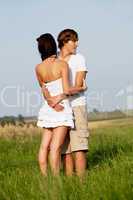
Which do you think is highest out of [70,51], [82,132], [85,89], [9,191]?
[70,51]

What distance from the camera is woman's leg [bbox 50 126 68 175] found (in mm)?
6902

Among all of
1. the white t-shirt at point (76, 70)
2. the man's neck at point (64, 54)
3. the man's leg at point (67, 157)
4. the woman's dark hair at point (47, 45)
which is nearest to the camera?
the woman's dark hair at point (47, 45)

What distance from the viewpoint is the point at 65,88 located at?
685cm

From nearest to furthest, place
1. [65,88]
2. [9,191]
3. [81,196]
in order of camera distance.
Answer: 1. [81,196]
2. [9,191]
3. [65,88]

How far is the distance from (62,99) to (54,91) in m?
0.15

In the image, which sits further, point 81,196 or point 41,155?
point 41,155

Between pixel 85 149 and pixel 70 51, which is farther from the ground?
pixel 70 51

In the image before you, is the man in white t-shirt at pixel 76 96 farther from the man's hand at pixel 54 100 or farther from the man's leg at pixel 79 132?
the man's hand at pixel 54 100

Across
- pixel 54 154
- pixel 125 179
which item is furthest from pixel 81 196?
pixel 54 154

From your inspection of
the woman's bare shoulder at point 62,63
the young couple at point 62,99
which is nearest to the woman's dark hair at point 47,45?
the young couple at point 62,99

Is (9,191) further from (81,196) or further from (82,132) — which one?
(82,132)

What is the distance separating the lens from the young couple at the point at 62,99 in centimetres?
688

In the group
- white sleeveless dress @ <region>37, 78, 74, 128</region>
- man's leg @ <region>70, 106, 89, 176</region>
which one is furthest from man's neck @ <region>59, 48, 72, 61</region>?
man's leg @ <region>70, 106, 89, 176</region>

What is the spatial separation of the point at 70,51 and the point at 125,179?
7.21 feet
